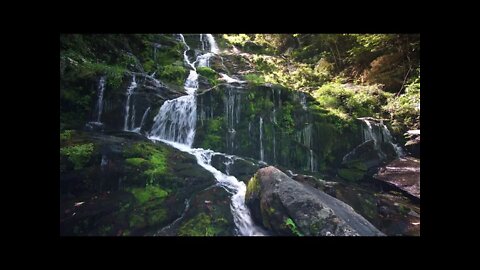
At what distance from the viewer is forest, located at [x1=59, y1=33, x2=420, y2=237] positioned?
4965mm

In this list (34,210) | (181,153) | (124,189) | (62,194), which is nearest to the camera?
(34,210)

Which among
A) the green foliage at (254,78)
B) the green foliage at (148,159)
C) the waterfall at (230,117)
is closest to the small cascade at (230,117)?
the waterfall at (230,117)

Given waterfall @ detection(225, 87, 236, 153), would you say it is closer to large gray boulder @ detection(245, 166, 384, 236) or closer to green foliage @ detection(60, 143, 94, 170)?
large gray boulder @ detection(245, 166, 384, 236)

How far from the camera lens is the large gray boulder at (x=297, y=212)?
4.13 meters

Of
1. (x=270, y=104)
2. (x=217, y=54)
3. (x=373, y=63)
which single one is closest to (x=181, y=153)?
(x=270, y=104)

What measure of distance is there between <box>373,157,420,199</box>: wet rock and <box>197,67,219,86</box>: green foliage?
671 cm

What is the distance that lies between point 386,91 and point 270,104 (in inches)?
184

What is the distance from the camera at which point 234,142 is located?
27.4 feet

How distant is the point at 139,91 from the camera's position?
26.9 ft

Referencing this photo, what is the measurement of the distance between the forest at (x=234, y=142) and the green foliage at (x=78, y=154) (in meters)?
0.03

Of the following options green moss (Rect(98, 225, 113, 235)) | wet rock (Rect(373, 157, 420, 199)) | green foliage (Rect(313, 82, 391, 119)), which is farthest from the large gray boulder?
green foliage (Rect(313, 82, 391, 119))

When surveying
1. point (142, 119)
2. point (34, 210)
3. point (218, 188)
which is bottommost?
point (218, 188)

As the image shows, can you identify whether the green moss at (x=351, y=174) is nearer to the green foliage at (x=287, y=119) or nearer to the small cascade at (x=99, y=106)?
the green foliage at (x=287, y=119)

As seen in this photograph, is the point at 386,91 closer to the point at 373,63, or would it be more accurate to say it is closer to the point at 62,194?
the point at 373,63
